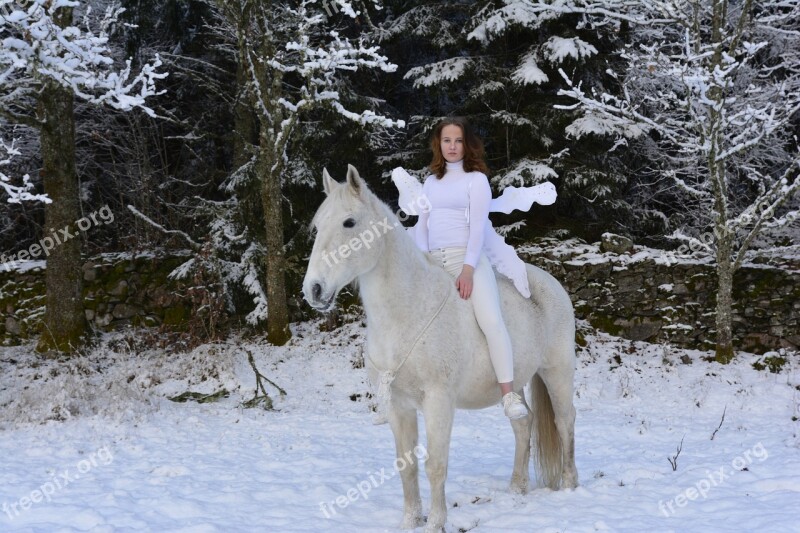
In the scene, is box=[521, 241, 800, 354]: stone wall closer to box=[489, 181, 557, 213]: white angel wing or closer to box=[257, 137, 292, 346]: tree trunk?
box=[257, 137, 292, 346]: tree trunk

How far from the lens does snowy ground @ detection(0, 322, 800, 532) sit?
4.02m

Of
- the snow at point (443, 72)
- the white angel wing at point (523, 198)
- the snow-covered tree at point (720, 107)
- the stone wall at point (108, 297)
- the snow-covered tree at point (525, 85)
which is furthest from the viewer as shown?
the stone wall at point (108, 297)

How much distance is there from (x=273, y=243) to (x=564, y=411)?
7.28m

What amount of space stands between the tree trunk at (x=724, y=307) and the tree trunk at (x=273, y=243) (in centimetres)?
722

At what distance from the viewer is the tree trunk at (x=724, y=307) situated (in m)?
8.87

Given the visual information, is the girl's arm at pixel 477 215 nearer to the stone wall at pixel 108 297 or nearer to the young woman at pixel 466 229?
the young woman at pixel 466 229

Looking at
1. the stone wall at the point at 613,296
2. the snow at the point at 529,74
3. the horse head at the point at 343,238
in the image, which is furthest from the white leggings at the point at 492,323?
the snow at the point at 529,74

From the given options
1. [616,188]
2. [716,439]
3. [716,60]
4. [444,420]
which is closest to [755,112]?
[716,60]

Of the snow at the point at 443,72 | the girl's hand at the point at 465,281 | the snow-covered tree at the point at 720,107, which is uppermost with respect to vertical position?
the snow at the point at 443,72

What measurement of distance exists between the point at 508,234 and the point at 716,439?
20.7ft

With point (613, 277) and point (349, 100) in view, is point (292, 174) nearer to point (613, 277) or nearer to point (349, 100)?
point (349, 100)

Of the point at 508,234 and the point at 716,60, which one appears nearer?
the point at 716,60

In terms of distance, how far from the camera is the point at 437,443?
355 centimetres

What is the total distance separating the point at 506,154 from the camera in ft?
38.8
